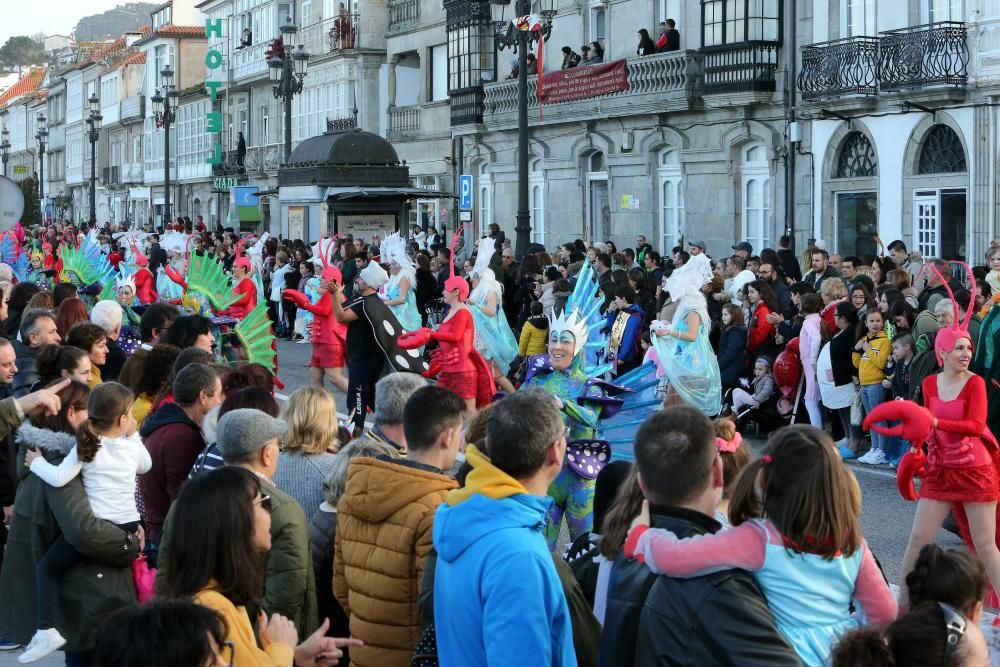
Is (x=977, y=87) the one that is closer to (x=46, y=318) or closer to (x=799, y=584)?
(x=46, y=318)

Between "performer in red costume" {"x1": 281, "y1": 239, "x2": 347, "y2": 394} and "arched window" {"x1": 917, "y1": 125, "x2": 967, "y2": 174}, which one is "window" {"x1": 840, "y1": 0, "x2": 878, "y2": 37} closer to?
"arched window" {"x1": 917, "y1": 125, "x2": 967, "y2": 174}

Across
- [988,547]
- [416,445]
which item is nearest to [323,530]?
[416,445]

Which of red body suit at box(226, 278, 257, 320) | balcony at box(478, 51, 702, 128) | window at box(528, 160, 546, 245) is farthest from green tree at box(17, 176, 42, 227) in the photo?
red body suit at box(226, 278, 257, 320)

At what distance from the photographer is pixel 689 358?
40.0 feet

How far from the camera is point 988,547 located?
7.46m

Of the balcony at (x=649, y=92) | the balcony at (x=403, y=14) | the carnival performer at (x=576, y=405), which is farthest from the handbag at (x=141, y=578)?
the balcony at (x=403, y=14)

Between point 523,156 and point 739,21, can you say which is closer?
point 523,156

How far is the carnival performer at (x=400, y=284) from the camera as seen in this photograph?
1717 cm

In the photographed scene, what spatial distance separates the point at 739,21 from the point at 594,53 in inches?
211

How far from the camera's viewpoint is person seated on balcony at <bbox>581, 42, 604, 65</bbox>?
102 ft

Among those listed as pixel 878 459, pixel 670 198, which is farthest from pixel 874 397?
pixel 670 198

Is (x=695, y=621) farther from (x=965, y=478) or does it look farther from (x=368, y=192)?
(x=368, y=192)

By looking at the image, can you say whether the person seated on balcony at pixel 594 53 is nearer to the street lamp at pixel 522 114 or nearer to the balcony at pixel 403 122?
the street lamp at pixel 522 114

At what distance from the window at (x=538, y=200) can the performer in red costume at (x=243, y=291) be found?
18033 millimetres
